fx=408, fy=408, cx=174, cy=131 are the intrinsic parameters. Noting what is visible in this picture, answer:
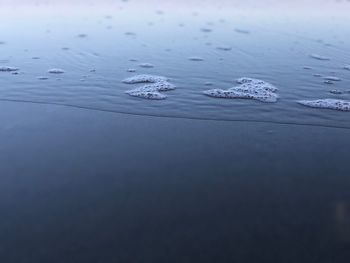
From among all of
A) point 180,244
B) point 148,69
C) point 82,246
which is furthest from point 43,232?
point 148,69

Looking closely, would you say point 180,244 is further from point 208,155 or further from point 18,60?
point 18,60

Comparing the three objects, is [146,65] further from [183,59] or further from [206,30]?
[206,30]

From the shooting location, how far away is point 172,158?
5.12 meters

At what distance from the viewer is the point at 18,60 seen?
9406 millimetres

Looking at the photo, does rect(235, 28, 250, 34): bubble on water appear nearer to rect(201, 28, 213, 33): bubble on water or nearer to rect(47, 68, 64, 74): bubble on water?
rect(201, 28, 213, 33): bubble on water

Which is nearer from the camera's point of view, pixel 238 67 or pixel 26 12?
pixel 238 67

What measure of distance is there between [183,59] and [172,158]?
4906mm

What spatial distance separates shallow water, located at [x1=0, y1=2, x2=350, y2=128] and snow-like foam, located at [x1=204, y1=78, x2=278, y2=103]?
18 centimetres

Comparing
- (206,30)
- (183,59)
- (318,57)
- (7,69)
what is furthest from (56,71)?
(318,57)

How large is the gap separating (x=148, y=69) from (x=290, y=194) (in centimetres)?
527

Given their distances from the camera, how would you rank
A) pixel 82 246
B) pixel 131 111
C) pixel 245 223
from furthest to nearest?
pixel 131 111
pixel 245 223
pixel 82 246

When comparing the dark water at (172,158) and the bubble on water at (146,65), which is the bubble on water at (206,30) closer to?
the dark water at (172,158)

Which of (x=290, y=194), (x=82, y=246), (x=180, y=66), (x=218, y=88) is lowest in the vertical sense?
(x=82, y=246)

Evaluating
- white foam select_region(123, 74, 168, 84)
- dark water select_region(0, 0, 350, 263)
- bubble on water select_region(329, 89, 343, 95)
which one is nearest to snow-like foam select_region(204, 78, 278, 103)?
dark water select_region(0, 0, 350, 263)
